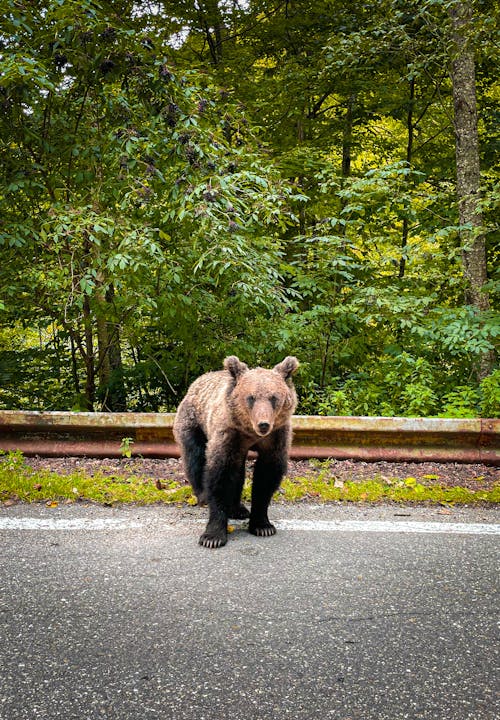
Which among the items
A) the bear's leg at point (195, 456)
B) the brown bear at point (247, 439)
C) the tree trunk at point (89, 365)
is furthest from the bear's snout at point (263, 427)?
the tree trunk at point (89, 365)

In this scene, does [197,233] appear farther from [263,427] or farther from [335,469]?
[263,427]

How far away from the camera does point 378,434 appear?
188 inches

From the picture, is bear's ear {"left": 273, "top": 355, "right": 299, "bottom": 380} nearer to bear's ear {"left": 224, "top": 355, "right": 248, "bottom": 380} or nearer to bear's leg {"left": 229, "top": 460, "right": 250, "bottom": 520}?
bear's ear {"left": 224, "top": 355, "right": 248, "bottom": 380}

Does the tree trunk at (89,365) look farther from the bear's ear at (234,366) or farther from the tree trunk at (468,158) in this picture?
the tree trunk at (468,158)

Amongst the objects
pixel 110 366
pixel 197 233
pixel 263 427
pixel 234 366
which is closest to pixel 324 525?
pixel 263 427

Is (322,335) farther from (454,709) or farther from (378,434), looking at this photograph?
(454,709)

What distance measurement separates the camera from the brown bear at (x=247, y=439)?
3.29 metres

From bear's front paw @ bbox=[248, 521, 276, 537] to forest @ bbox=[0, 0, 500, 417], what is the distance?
238cm

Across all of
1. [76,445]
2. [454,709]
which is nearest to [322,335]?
[76,445]

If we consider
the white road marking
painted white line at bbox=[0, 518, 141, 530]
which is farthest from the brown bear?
painted white line at bbox=[0, 518, 141, 530]

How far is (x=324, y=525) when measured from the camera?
347 cm

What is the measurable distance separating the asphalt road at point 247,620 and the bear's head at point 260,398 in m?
0.65

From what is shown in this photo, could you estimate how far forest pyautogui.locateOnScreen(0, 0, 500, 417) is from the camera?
5191 mm

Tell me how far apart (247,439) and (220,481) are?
0.29m
